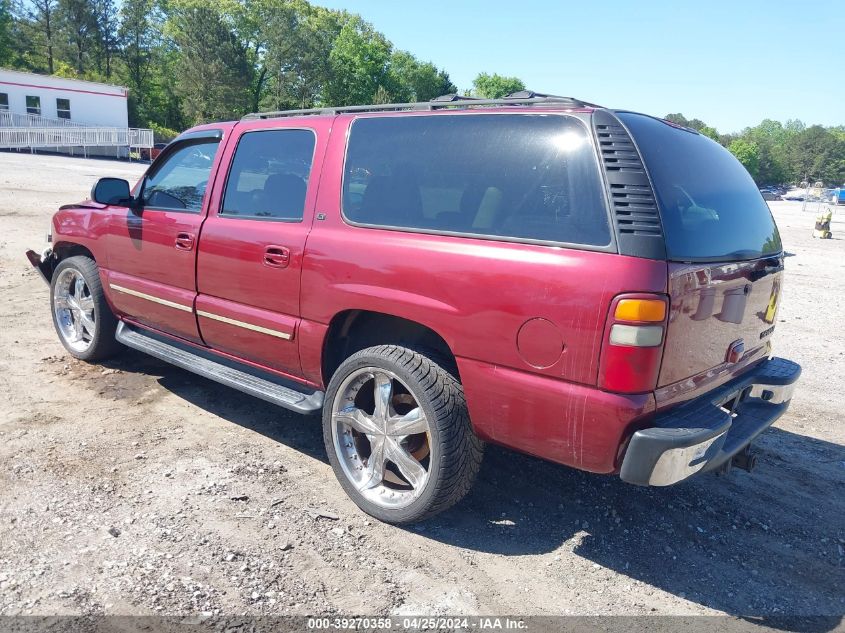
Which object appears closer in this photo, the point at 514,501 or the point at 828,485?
the point at 514,501

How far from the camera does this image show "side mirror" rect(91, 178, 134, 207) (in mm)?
4691

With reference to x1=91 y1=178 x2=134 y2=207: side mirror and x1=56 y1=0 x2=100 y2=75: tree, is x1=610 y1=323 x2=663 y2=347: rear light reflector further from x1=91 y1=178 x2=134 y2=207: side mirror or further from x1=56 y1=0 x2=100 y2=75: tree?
x1=56 y1=0 x2=100 y2=75: tree

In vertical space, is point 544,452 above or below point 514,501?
above

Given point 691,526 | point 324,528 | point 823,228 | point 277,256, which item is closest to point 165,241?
point 277,256

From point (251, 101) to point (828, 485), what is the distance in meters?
55.8

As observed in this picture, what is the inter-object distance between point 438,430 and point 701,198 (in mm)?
1619

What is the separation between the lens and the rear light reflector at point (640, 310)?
8.04 feet

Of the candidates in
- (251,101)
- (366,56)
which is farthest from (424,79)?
(251,101)

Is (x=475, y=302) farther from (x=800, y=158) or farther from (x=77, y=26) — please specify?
(x=800, y=158)

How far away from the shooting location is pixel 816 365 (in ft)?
20.4

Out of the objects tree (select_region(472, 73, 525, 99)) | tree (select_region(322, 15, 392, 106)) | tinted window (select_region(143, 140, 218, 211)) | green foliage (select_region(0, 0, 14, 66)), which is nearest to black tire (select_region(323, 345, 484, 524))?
tinted window (select_region(143, 140, 218, 211))

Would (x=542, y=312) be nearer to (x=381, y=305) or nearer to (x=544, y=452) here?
(x=544, y=452)

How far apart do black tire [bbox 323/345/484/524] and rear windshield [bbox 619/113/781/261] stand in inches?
45.5

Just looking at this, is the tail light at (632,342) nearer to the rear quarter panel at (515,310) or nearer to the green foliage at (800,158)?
the rear quarter panel at (515,310)
